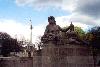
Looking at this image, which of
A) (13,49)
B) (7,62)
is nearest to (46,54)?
(7,62)

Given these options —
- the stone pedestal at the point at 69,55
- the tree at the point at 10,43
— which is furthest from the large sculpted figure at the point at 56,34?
the tree at the point at 10,43

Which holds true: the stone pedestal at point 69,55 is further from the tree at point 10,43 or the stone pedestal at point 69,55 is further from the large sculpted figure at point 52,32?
the tree at point 10,43

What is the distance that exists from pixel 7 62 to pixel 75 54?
6785 mm

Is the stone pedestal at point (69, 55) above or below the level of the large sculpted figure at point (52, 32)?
below

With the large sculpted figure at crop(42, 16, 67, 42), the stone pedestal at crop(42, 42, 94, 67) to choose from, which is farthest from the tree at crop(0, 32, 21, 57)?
the stone pedestal at crop(42, 42, 94, 67)

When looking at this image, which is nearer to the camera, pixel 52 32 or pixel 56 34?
pixel 56 34

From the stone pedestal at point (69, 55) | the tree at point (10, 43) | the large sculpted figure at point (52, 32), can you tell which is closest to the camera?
the large sculpted figure at point (52, 32)

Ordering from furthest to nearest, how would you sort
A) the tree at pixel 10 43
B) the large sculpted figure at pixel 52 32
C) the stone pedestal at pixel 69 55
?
the tree at pixel 10 43 < the stone pedestal at pixel 69 55 < the large sculpted figure at pixel 52 32

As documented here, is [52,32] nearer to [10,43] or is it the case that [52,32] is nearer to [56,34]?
[56,34]

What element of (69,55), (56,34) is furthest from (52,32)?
(69,55)

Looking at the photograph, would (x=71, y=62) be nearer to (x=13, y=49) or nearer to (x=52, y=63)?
(x=52, y=63)

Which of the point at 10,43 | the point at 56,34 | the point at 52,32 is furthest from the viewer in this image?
the point at 10,43

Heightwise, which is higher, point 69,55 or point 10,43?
point 10,43

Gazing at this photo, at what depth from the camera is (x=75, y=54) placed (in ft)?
75.7
